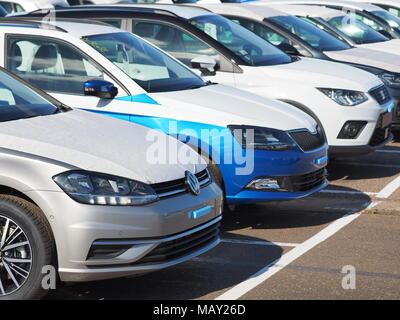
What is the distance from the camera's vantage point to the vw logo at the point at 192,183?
225 inches

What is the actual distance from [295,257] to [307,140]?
152cm

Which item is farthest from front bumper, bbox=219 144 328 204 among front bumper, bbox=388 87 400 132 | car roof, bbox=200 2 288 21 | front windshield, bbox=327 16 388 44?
front windshield, bbox=327 16 388 44

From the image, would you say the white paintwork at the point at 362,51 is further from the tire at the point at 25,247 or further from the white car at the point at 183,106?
the tire at the point at 25,247

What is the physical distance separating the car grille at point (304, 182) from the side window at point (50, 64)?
5.93 feet

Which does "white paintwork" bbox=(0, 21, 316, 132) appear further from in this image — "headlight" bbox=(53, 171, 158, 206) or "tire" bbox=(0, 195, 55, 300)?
"tire" bbox=(0, 195, 55, 300)

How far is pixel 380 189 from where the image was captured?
9.48 meters

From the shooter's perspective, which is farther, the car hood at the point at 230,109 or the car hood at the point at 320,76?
the car hood at the point at 320,76

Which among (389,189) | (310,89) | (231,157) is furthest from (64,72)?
(389,189)

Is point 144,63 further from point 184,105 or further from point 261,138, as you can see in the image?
point 261,138

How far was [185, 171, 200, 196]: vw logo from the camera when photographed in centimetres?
571

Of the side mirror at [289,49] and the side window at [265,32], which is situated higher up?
the side window at [265,32]

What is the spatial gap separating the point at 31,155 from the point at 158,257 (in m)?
0.96

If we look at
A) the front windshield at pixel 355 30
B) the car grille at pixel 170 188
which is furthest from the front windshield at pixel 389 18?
the car grille at pixel 170 188
